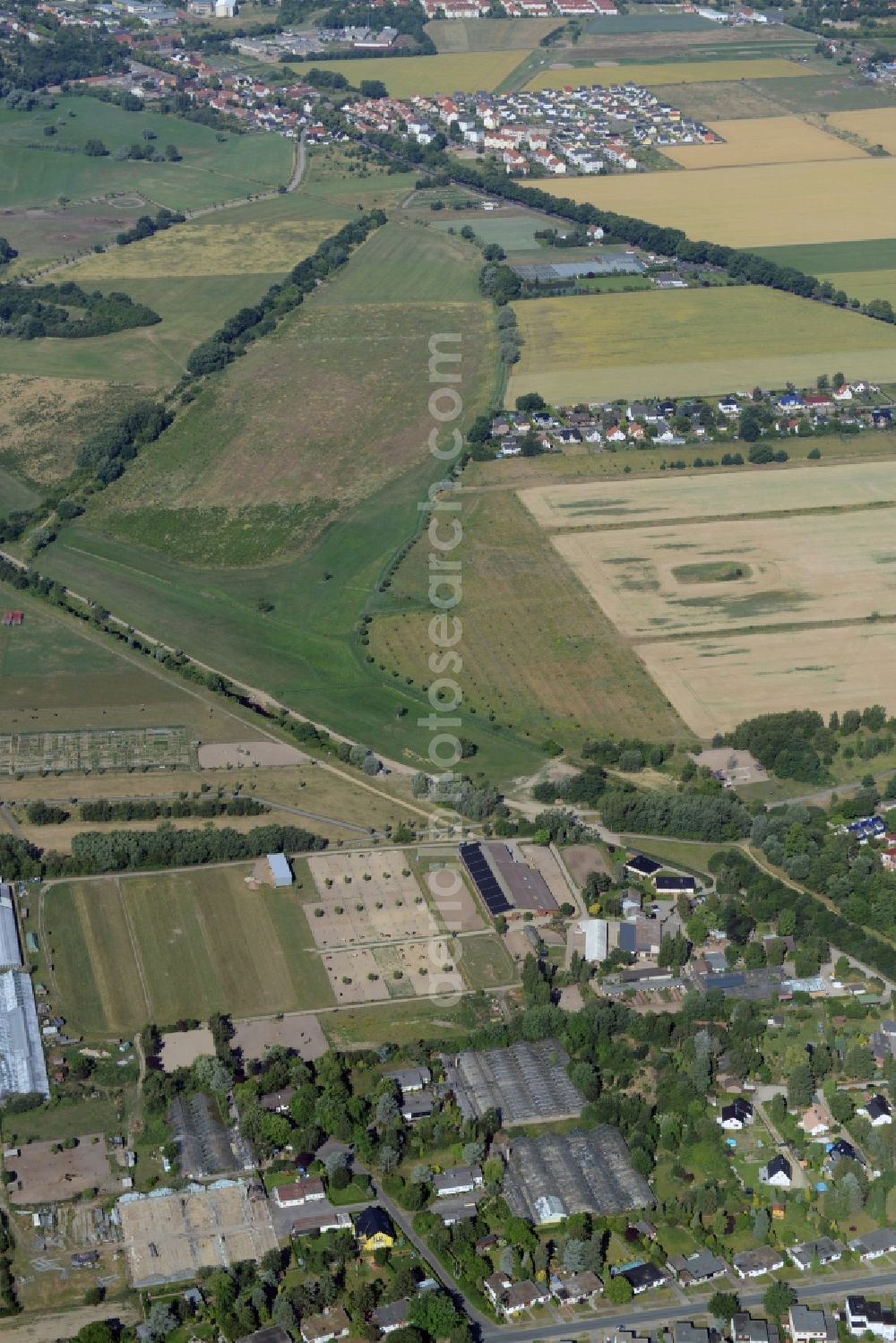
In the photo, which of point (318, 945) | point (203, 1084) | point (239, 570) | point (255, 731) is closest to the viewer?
point (203, 1084)

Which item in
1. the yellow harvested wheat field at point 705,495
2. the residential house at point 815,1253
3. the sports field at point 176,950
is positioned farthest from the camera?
the yellow harvested wheat field at point 705,495

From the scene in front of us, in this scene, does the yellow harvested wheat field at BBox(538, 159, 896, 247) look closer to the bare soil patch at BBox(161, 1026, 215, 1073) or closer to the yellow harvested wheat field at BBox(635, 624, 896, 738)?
the yellow harvested wheat field at BBox(635, 624, 896, 738)

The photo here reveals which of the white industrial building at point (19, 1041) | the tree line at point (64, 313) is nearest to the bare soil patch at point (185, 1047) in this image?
→ the white industrial building at point (19, 1041)

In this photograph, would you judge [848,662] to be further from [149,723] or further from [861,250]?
[861,250]

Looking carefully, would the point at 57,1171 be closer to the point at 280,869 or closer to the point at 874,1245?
the point at 280,869

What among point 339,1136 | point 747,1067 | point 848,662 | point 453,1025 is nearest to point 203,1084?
point 339,1136

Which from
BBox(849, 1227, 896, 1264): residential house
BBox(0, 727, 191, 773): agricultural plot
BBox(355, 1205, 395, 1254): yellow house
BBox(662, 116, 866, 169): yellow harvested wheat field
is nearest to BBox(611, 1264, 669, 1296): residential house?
BBox(849, 1227, 896, 1264): residential house

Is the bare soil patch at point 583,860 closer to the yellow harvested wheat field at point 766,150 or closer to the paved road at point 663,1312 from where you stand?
the paved road at point 663,1312
